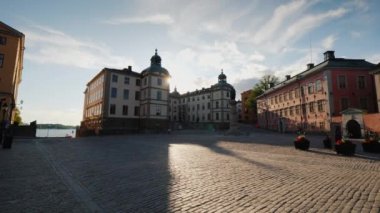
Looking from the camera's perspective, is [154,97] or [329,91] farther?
[154,97]

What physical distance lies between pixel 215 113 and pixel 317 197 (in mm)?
60313

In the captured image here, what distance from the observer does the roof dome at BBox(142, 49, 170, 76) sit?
4362 centimetres

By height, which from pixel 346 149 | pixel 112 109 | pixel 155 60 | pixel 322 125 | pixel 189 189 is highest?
pixel 155 60

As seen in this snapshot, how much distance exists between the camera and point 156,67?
4447 cm

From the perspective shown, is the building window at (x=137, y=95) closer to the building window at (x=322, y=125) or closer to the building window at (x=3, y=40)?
the building window at (x=3, y=40)

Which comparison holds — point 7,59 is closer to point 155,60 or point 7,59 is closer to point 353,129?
point 155,60

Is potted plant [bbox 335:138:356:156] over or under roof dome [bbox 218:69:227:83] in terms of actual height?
under

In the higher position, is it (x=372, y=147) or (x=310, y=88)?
(x=310, y=88)

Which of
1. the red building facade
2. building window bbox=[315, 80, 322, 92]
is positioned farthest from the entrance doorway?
the red building facade

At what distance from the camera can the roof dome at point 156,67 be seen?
1718 inches

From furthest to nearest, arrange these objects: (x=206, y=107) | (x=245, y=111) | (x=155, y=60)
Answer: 1. (x=245, y=111)
2. (x=206, y=107)
3. (x=155, y=60)

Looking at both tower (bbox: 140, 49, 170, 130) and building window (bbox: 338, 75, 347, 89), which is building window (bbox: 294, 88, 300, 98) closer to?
building window (bbox: 338, 75, 347, 89)

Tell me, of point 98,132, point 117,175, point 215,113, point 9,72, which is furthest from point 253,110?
point 117,175

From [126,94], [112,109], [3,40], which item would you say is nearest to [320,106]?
[126,94]
